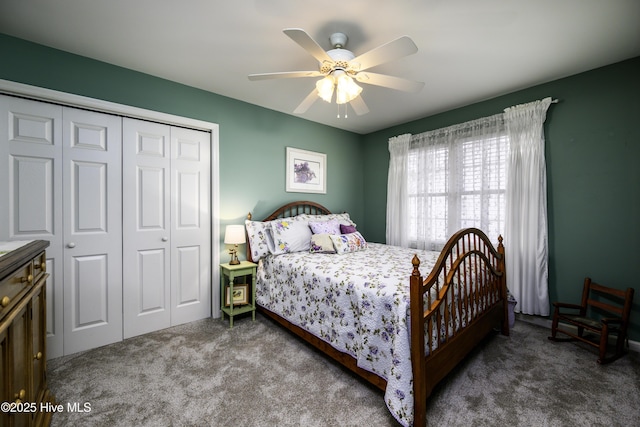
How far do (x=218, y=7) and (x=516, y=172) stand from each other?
3.10 meters

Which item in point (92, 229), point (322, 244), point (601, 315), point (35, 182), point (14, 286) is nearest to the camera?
point (14, 286)

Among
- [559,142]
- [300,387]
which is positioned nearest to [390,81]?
[559,142]

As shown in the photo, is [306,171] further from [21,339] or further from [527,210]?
[21,339]

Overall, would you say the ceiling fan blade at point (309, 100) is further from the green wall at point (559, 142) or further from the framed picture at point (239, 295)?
the framed picture at point (239, 295)

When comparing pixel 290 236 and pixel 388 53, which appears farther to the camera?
pixel 290 236

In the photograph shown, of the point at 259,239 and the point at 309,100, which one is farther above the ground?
the point at 309,100

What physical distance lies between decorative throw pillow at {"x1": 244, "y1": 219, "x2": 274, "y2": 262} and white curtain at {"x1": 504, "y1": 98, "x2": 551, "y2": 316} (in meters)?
2.60

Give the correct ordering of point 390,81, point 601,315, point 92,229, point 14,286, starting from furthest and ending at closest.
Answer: point 601,315 → point 92,229 → point 390,81 → point 14,286

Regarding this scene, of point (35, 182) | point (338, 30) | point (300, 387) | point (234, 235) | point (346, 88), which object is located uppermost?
point (338, 30)

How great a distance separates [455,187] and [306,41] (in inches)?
103

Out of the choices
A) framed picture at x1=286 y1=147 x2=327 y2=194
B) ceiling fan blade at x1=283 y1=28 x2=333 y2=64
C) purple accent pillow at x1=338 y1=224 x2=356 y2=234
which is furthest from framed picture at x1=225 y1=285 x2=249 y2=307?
ceiling fan blade at x1=283 y1=28 x2=333 y2=64

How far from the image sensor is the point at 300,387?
1.84 m

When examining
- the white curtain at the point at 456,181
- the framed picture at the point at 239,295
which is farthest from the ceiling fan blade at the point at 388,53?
the framed picture at the point at 239,295

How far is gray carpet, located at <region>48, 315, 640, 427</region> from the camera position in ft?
5.16
